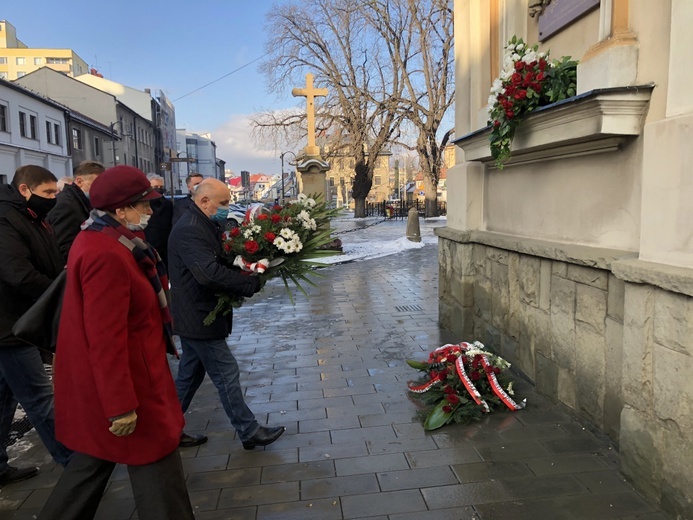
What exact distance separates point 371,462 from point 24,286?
2338 mm

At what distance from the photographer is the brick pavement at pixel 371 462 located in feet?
9.48

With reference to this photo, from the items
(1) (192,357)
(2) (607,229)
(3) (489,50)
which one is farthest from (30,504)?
(3) (489,50)

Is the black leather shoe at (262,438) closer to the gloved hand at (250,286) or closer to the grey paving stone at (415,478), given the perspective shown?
the grey paving stone at (415,478)

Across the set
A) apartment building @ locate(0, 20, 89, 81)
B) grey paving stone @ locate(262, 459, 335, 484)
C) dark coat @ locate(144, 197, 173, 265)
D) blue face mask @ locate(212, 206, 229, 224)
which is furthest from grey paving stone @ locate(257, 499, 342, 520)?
apartment building @ locate(0, 20, 89, 81)

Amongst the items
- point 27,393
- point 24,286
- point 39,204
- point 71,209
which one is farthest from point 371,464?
point 71,209

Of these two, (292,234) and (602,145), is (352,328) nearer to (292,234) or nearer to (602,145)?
(292,234)

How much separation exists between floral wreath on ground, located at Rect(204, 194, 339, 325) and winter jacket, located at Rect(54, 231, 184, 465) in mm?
1101

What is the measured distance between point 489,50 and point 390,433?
414 cm

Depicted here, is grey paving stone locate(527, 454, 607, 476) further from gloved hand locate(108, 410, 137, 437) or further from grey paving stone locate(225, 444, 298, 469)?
gloved hand locate(108, 410, 137, 437)

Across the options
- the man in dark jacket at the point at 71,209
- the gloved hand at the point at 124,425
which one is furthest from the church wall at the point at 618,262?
the man in dark jacket at the point at 71,209

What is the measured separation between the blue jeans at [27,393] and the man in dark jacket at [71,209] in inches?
41.4

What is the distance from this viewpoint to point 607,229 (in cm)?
353

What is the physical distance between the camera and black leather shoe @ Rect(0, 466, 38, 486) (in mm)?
3279

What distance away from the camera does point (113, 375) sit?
2170 millimetres
